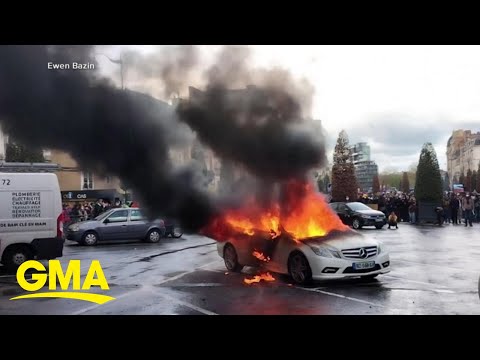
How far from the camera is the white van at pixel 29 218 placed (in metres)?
7.30

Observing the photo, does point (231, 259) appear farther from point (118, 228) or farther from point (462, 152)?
point (118, 228)

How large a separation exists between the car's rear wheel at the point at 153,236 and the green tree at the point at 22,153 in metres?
2.97

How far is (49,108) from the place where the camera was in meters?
6.62

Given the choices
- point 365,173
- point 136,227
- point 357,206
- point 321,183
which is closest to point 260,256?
point 321,183

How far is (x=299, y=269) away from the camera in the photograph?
6.61 metres

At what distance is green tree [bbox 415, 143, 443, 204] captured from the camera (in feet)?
22.4

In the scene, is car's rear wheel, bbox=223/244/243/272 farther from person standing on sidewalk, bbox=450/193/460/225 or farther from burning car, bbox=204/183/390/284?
person standing on sidewalk, bbox=450/193/460/225

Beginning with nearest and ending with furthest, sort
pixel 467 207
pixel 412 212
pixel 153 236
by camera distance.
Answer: pixel 412 212 < pixel 467 207 < pixel 153 236

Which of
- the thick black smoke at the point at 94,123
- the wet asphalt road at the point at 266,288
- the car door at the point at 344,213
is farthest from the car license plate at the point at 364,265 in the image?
the thick black smoke at the point at 94,123

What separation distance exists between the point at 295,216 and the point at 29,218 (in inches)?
181

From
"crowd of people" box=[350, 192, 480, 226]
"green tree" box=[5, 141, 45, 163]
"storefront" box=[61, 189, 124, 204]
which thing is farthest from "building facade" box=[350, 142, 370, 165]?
"green tree" box=[5, 141, 45, 163]

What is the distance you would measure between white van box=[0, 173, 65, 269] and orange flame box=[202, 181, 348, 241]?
3220mm
